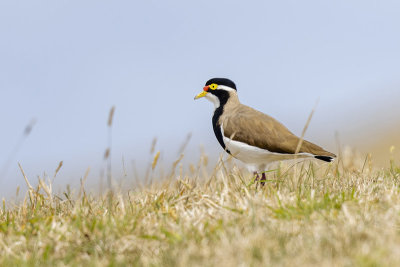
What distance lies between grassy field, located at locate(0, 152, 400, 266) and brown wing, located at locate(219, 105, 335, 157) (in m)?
1.88

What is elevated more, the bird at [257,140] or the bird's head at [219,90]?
the bird's head at [219,90]

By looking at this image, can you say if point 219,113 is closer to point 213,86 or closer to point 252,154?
point 213,86

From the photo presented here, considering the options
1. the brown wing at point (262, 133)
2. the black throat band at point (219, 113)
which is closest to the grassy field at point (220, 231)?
→ the brown wing at point (262, 133)

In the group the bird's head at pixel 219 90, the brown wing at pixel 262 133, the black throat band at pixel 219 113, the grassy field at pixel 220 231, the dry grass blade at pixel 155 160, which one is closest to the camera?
the grassy field at pixel 220 231

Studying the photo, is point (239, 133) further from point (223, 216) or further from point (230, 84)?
point (223, 216)

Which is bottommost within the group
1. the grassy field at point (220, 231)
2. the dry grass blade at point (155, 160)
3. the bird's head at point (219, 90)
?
the grassy field at point (220, 231)

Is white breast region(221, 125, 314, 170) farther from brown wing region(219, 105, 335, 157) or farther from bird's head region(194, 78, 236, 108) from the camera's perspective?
bird's head region(194, 78, 236, 108)

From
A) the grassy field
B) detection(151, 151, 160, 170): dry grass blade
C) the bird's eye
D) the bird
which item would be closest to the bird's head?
the bird's eye

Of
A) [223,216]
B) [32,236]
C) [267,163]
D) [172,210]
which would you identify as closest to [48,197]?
[32,236]

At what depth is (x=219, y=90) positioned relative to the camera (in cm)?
909

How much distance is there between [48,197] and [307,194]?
302cm

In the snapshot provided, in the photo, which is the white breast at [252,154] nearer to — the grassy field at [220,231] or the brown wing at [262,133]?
the brown wing at [262,133]

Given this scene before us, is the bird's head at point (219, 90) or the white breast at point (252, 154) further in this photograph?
the bird's head at point (219, 90)

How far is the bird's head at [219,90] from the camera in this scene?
29.6 feet
